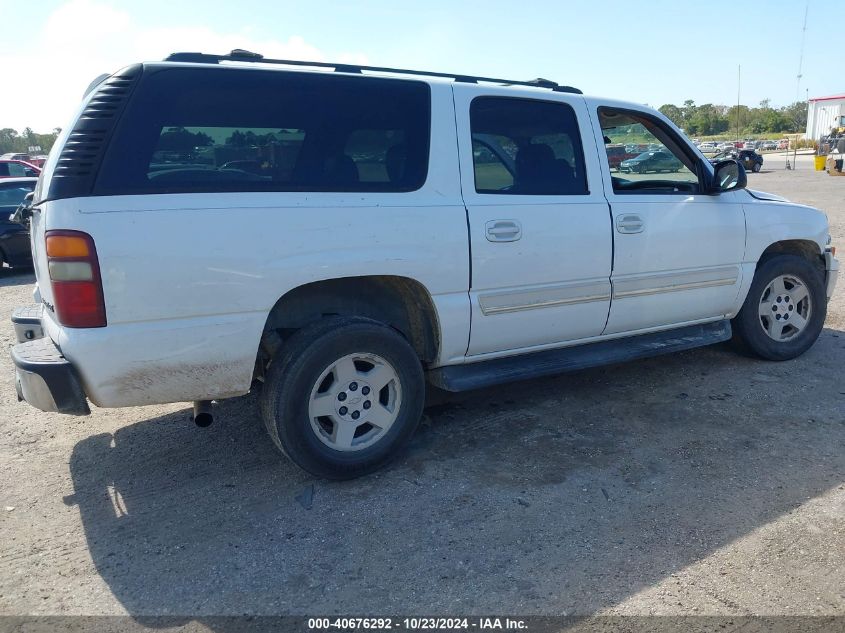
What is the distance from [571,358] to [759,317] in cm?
187

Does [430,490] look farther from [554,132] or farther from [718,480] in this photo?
[554,132]

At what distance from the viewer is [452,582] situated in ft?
9.51

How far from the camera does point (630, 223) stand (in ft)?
14.6

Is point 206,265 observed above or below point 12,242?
above

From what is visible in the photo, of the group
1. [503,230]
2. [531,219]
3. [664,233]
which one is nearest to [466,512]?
[503,230]

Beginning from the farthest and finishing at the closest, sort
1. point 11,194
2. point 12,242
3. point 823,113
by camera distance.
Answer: point 823,113 < point 11,194 < point 12,242

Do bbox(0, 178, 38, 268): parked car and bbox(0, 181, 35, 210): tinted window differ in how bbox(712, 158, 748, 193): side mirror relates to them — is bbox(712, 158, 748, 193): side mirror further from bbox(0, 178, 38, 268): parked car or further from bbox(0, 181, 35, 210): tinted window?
bbox(0, 181, 35, 210): tinted window

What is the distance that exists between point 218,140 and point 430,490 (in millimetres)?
2013

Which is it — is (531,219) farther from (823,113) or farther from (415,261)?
(823,113)

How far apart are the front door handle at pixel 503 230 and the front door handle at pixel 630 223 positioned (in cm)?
79

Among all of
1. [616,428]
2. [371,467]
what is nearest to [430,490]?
[371,467]

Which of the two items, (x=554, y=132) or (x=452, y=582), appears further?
(x=554, y=132)

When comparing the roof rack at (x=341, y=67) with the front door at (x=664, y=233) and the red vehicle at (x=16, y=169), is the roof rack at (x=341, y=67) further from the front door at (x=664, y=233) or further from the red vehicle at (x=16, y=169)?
the red vehicle at (x=16, y=169)

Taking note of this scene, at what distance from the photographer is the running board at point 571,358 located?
13.5ft
